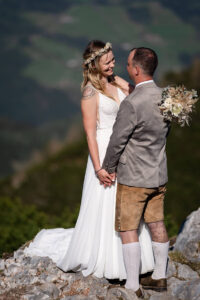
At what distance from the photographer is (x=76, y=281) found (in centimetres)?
506

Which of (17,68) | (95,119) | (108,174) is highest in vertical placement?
(17,68)

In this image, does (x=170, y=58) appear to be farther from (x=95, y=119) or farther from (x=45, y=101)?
(x=95, y=119)

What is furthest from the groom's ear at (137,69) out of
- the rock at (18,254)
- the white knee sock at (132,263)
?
the rock at (18,254)

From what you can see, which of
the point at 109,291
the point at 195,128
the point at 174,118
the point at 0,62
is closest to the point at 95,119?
the point at 174,118

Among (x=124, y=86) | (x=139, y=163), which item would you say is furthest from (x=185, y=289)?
(x=124, y=86)

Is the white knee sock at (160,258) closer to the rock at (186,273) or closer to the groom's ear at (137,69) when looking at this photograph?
the rock at (186,273)

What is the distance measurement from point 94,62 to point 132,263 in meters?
2.30

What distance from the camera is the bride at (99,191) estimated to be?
4.78 meters

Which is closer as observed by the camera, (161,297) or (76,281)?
(161,297)

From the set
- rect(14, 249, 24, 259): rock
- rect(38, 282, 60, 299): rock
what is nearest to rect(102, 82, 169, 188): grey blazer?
rect(38, 282, 60, 299): rock

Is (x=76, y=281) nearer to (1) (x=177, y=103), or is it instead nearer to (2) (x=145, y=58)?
(1) (x=177, y=103)

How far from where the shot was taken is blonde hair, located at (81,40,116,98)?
4762 millimetres

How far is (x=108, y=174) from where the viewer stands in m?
A: 4.72

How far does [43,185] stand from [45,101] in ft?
246
